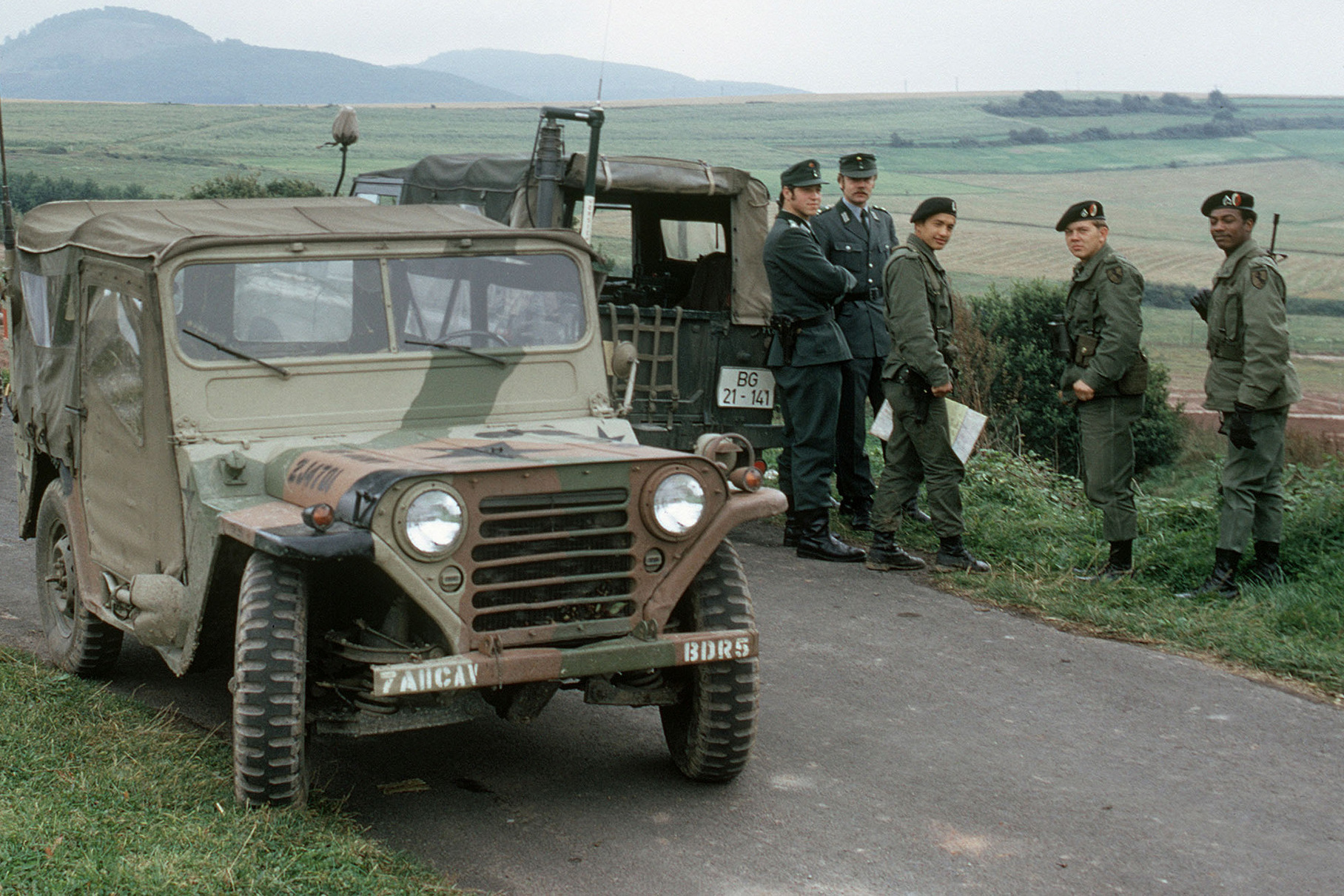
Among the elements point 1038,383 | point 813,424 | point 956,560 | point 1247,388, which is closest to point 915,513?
point 956,560

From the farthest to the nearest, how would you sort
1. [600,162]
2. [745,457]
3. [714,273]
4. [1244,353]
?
[714,273] < [600,162] < [1244,353] < [745,457]

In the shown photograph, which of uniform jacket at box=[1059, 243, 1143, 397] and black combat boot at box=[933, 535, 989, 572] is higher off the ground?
uniform jacket at box=[1059, 243, 1143, 397]

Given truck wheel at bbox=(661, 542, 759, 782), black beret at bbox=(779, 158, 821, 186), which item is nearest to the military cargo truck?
black beret at bbox=(779, 158, 821, 186)

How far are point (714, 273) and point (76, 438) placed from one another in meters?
5.53

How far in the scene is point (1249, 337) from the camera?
276 inches

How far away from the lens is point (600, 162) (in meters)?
9.45

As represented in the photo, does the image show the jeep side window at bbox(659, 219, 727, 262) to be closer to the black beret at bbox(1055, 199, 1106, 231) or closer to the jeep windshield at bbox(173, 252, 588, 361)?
the black beret at bbox(1055, 199, 1106, 231)

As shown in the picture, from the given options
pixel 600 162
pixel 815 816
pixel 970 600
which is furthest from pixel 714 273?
pixel 815 816

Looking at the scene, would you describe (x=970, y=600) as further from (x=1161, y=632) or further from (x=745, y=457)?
(x=745, y=457)

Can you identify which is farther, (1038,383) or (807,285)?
(1038,383)

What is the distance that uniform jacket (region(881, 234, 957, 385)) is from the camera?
7678mm

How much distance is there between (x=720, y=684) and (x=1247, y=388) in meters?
3.81

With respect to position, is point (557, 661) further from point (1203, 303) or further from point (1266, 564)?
point (1203, 303)

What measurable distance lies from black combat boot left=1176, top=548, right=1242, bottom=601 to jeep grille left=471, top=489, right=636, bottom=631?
156 inches
